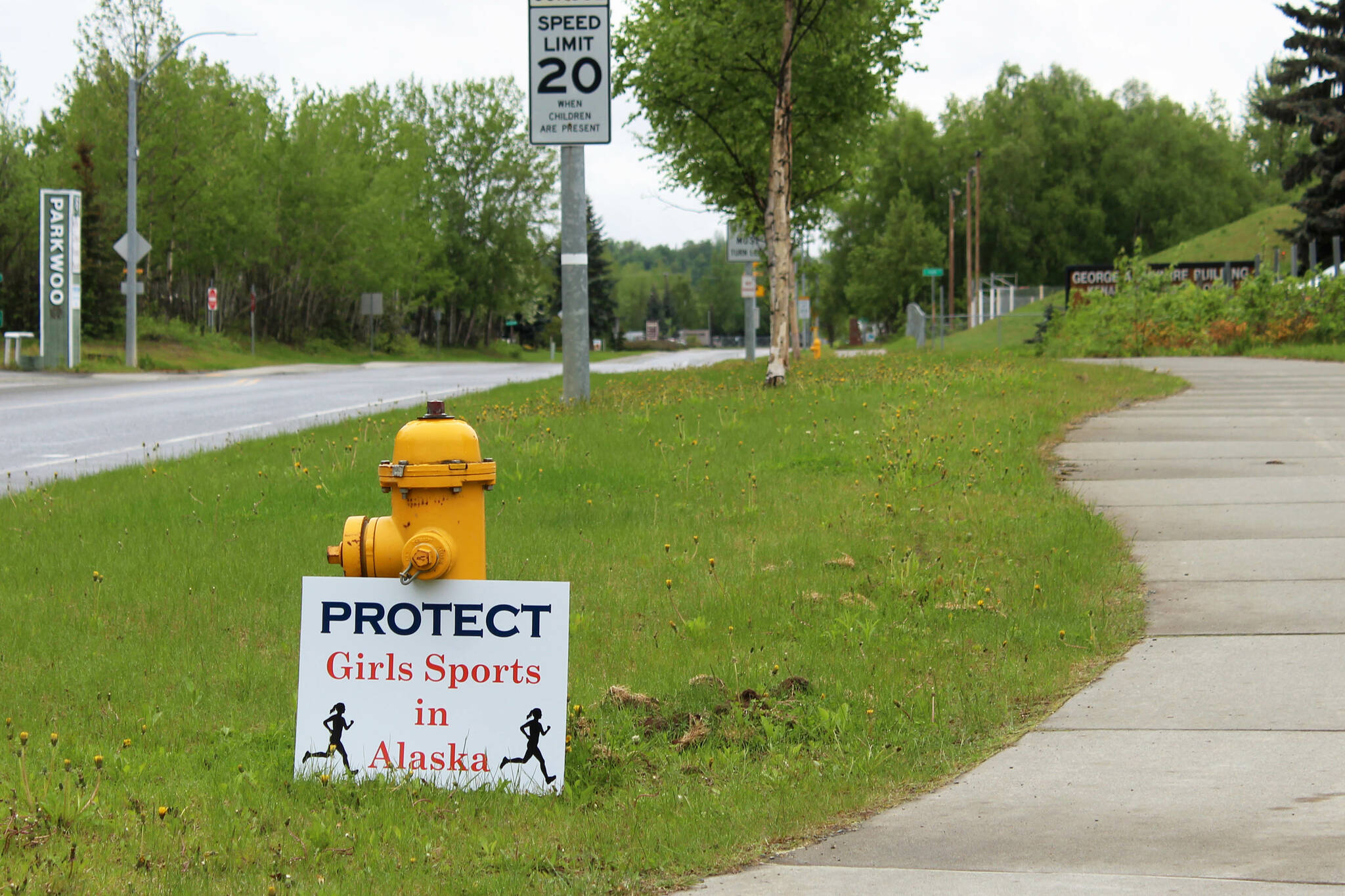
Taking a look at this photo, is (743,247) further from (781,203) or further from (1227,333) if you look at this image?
(781,203)

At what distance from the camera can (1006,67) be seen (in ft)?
322

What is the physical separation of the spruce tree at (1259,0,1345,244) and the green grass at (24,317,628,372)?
29838 mm

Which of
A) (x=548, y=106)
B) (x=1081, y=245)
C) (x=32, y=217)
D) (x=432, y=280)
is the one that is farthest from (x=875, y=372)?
(x=1081, y=245)

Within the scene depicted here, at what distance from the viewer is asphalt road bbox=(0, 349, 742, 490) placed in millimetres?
14008

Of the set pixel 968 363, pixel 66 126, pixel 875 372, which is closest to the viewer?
pixel 875 372

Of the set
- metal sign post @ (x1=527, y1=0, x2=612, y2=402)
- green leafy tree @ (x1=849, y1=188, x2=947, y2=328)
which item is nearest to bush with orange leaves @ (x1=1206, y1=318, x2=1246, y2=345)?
metal sign post @ (x1=527, y1=0, x2=612, y2=402)

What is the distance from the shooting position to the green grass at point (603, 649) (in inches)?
152

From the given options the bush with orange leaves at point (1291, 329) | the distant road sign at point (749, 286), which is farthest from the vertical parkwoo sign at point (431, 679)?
the distant road sign at point (749, 286)

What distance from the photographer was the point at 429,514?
445 cm

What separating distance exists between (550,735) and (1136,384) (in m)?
16.9

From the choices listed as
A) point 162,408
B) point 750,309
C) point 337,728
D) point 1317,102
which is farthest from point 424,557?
point 1317,102

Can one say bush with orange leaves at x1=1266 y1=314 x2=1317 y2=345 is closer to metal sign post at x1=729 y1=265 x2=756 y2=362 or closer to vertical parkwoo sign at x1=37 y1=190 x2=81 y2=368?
metal sign post at x1=729 y1=265 x2=756 y2=362

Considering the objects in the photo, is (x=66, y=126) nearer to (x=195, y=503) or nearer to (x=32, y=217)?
(x=32, y=217)

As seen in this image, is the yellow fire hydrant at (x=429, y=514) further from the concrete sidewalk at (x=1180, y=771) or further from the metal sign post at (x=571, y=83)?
the metal sign post at (x=571, y=83)
